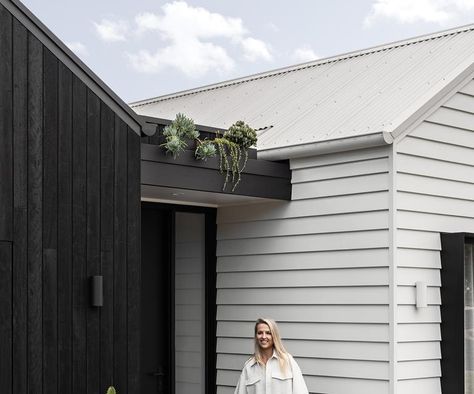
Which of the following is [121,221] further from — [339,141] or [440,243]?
[440,243]

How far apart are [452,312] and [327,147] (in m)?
1.84

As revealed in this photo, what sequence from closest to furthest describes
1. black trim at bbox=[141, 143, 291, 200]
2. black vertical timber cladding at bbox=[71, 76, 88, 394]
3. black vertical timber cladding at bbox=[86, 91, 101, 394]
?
black vertical timber cladding at bbox=[71, 76, 88, 394] < black vertical timber cladding at bbox=[86, 91, 101, 394] < black trim at bbox=[141, 143, 291, 200]

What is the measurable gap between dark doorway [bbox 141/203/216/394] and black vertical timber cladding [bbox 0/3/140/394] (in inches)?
72.0

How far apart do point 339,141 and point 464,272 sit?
165cm

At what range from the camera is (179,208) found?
1019 cm

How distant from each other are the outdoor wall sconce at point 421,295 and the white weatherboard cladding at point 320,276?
6 cm

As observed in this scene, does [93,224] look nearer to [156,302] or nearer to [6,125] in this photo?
[6,125]

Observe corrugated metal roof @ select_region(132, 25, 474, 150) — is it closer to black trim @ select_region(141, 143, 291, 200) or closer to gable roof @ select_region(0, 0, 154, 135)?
black trim @ select_region(141, 143, 291, 200)

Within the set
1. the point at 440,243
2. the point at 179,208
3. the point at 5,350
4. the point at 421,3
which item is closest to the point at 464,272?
the point at 440,243

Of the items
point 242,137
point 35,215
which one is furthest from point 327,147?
point 35,215

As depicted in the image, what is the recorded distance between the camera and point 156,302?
1001cm

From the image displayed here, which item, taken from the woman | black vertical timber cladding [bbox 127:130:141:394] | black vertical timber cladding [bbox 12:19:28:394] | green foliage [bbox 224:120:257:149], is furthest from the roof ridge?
black vertical timber cladding [bbox 12:19:28:394]

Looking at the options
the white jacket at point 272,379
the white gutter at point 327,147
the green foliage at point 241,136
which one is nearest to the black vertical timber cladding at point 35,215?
the white jacket at point 272,379

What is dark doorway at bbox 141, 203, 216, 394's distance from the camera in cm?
995
